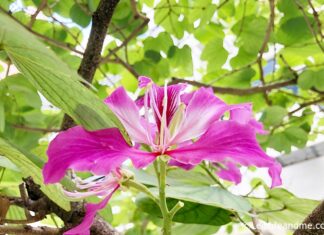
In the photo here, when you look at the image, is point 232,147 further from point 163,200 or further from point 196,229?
point 196,229

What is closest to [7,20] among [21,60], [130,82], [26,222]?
[21,60]

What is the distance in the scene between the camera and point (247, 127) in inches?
8.8

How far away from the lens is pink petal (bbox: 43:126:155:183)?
203 millimetres

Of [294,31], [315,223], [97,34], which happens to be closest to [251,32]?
[294,31]

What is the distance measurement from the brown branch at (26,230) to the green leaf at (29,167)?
84mm

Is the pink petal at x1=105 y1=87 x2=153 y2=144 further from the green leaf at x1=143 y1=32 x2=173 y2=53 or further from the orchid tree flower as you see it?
the green leaf at x1=143 y1=32 x2=173 y2=53

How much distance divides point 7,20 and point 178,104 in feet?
0.41

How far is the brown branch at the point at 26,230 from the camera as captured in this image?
12.1 inches

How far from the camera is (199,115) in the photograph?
0.24m

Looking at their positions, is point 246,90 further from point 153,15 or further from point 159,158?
point 159,158

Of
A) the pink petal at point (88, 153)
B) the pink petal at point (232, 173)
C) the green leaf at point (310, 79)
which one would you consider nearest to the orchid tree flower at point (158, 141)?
the pink petal at point (88, 153)

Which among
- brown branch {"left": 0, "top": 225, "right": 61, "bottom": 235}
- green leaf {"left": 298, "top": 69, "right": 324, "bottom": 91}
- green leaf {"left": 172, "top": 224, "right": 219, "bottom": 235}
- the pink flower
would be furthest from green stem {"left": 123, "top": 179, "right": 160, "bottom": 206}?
green leaf {"left": 298, "top": 69, "right": 324, "bottom": 91}

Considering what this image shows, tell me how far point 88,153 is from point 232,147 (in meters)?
0.08

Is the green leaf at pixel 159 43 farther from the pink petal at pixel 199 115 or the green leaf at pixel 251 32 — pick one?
the pink petal at pixel 199 115
